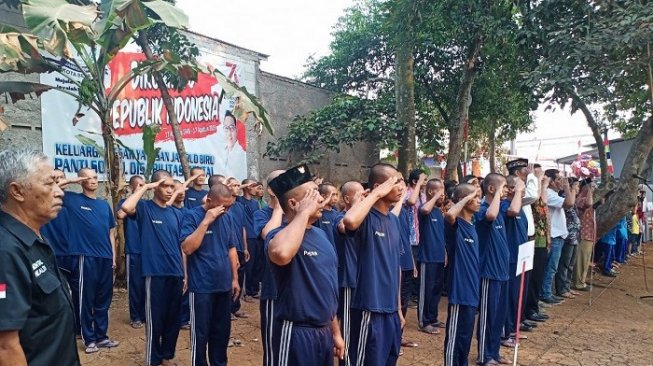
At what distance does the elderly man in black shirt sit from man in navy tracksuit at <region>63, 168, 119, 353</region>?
3754 millimetres

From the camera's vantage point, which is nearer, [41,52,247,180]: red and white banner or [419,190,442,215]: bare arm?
[419,190,442,215]: bare arm

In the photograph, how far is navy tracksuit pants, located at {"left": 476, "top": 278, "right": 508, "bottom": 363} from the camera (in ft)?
17.5

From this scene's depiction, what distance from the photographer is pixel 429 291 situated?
7074mm

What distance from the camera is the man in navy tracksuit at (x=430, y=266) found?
7039 millimetres

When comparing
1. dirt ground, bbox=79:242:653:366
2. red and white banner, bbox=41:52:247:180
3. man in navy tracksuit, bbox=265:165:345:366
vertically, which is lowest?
dirt ground, bbox=79:242:653:366

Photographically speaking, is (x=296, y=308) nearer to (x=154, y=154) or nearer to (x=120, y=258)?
(x=154, y=154)

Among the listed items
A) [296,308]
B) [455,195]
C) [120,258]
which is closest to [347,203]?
[455,195]

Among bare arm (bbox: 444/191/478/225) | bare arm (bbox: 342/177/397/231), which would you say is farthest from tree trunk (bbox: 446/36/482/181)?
bare arm (bbox: 342/177/397/231)

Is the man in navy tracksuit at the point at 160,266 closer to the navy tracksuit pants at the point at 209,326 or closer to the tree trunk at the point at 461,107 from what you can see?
the navy tracksuit pants at the point at 209,326

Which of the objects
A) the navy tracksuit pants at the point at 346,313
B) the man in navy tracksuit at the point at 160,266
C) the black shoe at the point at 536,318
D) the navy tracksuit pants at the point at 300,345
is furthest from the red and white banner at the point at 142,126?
the black shoe at the point at 536,318

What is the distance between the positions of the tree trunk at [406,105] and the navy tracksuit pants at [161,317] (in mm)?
7249

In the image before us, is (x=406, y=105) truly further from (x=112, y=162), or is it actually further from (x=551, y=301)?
(x=112, y=162)

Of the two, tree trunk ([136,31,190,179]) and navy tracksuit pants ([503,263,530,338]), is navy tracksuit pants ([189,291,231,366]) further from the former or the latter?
tree trunk ([136,31,190,179])

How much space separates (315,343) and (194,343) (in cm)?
191
